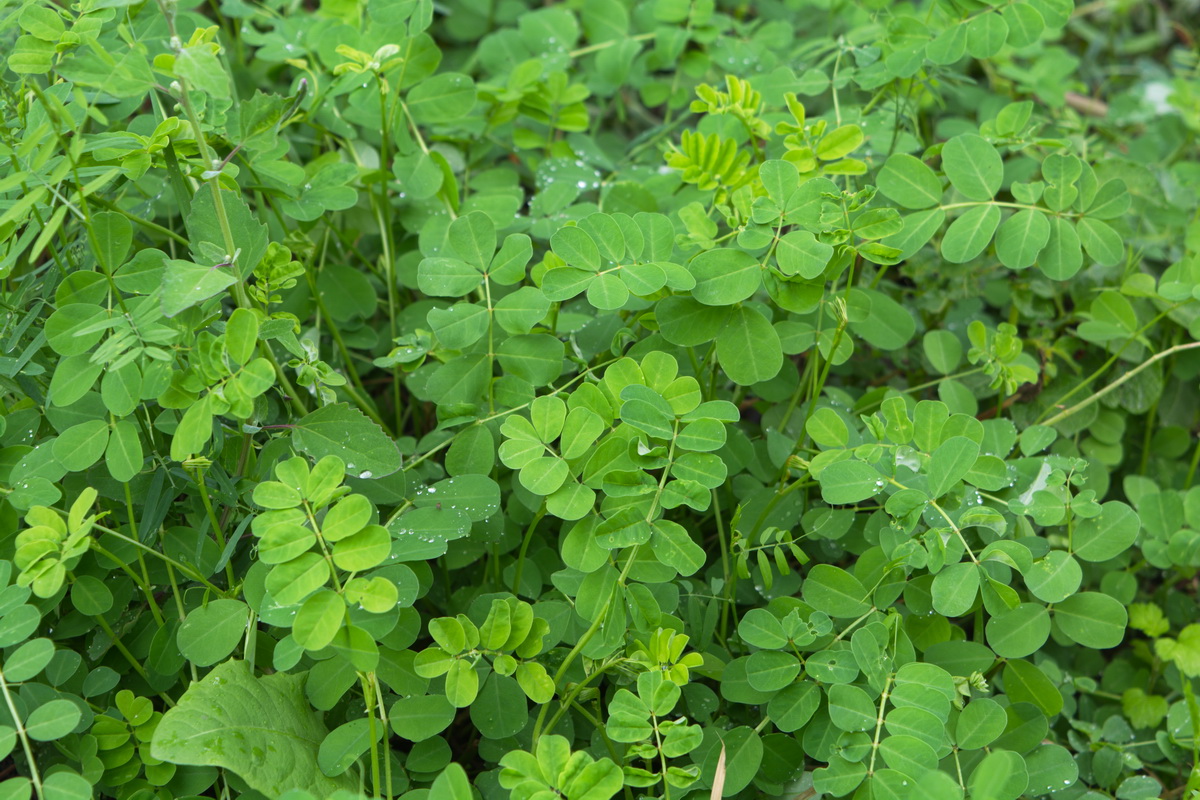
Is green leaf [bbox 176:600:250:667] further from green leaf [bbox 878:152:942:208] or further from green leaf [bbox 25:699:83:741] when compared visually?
green leaf [bbox 878:152:942:208]

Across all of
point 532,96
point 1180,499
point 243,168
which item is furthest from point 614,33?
point 1180,499

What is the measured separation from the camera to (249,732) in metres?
1.51

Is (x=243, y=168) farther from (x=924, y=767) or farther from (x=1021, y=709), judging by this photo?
(x=1021, y=709)

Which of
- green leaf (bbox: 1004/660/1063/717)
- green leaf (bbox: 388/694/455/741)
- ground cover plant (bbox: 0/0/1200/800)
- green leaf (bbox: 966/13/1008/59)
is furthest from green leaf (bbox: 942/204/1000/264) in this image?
green leaf (bbox: 388/694/455/741)

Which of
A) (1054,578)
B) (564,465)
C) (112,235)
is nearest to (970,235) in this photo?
(1054,578)

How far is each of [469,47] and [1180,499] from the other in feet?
8.19

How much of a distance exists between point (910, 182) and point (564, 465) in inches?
39.8

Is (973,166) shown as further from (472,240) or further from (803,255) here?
(472,240)

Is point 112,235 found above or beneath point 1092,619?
above

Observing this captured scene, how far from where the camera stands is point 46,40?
167cm

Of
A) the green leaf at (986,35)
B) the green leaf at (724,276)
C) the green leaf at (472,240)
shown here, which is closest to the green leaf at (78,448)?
the green leaf at (472,240)

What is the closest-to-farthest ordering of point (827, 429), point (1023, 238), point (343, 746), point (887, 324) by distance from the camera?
point (343, 746) < point (827, 429) < point (1023, 238) < point (887, 324)

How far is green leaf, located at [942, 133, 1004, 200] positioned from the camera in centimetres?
199

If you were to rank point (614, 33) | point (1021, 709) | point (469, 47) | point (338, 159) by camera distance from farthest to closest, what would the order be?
point (469, 47), point (614, 33), point (338, 159), point (1021, 709)
